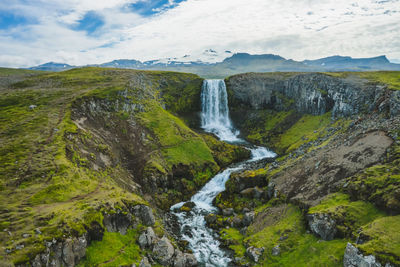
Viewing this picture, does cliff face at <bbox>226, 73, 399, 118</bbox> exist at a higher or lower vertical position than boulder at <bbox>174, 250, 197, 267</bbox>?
higher

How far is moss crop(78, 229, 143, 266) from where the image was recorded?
69.4 ft

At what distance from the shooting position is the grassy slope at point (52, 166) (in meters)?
21.0

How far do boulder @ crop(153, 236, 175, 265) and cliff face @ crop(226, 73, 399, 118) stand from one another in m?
44.4

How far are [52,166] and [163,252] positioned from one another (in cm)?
1941

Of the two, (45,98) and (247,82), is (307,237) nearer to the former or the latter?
(45,98)

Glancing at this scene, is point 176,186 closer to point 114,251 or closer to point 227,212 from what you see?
point 227,212

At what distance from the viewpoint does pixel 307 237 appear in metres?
24.7

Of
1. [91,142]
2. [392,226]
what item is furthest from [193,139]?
[392,226]

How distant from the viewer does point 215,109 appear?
9262cm

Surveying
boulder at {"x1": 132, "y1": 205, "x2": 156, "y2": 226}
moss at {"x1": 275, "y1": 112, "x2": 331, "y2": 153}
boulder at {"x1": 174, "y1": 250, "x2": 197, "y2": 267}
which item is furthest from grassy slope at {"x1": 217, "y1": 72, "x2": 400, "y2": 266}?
moss at {"x1": 275, "y1": 112, "x2": 331, "y2": 153}

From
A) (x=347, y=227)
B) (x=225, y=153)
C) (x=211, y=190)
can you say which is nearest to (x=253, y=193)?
(x=211, y=190)

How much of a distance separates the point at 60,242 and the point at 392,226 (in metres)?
29.7

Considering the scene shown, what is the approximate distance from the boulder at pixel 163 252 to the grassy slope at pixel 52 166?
4274 millimetres

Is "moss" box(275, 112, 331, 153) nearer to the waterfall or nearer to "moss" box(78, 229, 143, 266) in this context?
the waterfall
